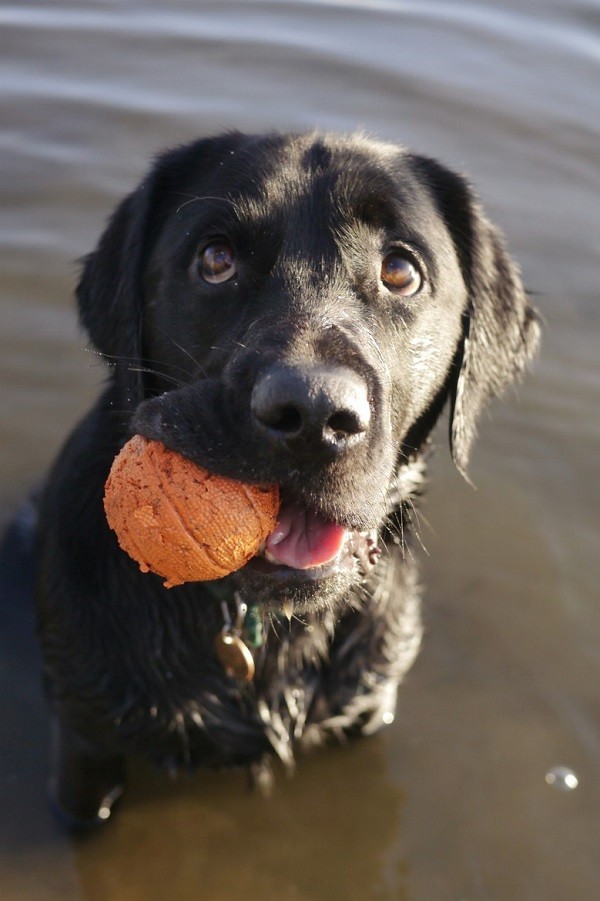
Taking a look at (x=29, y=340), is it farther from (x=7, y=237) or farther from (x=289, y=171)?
(x=289, y=171)

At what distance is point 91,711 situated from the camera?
2.97m

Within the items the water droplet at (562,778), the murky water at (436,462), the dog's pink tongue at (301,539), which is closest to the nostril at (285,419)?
the dog's pink tongue at (301,539)

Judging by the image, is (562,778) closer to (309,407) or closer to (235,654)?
(235,654)

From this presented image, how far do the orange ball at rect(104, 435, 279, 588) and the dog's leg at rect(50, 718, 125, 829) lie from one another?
1055mm

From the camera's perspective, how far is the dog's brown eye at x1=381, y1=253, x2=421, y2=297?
270 centimetres

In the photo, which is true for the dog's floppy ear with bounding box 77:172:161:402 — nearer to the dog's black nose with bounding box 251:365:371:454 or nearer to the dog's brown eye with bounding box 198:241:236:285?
the dog's brown eye with bounding box 198:241:236:285

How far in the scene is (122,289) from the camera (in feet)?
9.55

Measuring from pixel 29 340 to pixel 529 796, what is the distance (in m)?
3.02

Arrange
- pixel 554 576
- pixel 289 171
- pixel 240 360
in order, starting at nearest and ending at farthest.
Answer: pixel 240 360 → pixel 289 171 → pixel 554 576

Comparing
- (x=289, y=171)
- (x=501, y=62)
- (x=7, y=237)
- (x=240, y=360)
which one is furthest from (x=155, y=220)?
(x=501, y=62)

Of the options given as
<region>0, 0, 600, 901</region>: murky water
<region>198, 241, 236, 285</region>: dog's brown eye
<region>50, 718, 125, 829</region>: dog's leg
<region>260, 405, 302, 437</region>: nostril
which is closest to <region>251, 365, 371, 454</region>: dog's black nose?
<region>260, 405, 302, 437</region>: nostril

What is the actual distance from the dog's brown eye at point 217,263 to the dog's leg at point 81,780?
4.66 feet

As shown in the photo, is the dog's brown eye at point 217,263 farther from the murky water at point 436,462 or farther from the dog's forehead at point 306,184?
the murky water at point 436,462

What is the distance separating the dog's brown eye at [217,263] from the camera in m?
2.66
